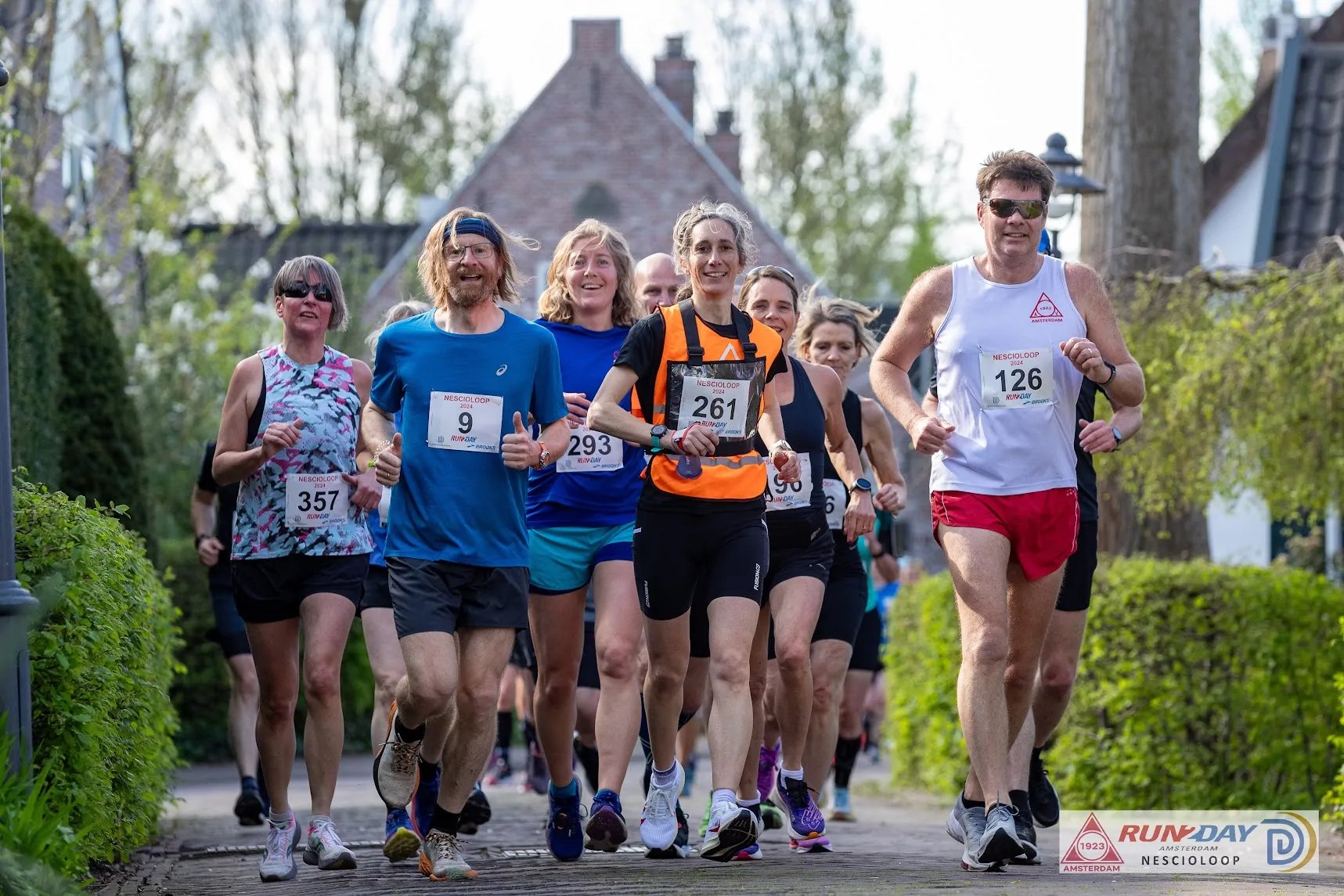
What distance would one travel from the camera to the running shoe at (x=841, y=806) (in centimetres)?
1056

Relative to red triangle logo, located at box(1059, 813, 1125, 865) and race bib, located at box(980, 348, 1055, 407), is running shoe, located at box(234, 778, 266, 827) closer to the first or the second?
red triangle logo, located at box(1059, 813, 1125, 865)

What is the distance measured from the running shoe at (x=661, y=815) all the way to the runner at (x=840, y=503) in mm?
1352

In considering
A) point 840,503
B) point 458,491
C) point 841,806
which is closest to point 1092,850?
point 840,503

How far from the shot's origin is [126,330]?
22.8 meters

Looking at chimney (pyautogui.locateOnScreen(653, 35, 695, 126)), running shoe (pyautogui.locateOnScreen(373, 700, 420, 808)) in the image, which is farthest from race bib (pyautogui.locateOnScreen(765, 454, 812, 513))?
chimney (pyautogui.locateOnScreen(653, 35, 695, 126))

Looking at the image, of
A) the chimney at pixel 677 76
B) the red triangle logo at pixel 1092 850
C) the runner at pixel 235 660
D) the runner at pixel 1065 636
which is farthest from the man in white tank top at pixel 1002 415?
the chimney at pixel 677 76

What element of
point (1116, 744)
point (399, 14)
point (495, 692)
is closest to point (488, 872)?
point (495, 692)

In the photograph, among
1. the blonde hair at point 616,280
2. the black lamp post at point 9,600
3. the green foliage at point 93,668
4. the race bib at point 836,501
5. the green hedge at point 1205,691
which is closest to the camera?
the black lamp post at point 9,600

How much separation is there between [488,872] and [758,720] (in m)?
1.69

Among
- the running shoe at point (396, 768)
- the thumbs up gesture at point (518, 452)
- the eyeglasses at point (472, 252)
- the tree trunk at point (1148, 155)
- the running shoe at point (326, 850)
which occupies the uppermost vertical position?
the tree trunk at point (1148, 155)

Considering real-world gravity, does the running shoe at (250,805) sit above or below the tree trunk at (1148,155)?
below

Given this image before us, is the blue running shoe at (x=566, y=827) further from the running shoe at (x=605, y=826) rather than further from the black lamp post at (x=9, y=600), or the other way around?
the black lamp post at (x=9, y=600)

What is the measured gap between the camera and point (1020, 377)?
21.2ft

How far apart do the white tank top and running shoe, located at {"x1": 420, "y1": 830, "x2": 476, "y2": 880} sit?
2.01 metres
